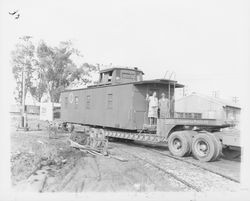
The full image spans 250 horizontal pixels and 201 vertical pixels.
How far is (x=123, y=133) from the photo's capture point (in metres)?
12.5

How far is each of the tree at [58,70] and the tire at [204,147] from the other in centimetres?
2056

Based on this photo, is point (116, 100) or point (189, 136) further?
point (116, 100)

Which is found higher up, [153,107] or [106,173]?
[153,107]

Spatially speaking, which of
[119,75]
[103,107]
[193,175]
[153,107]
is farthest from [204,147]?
[119,75]

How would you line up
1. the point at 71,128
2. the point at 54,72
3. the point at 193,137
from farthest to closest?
1. the point at 54,72
2. the point at 71,128
3. the point at 193,137

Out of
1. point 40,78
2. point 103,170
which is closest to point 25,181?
point 103,170

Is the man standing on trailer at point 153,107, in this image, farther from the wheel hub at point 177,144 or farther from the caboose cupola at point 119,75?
the caboose cupola at point 119,75

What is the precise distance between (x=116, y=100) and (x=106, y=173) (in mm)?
6133

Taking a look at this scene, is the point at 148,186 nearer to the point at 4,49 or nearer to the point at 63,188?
the point at 63,188

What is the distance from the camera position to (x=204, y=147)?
9398 mm

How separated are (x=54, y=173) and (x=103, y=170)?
1.32 m

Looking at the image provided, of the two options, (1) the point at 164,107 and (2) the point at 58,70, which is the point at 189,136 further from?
(2) the point at 58,70

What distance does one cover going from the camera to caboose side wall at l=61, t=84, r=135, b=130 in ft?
40.1

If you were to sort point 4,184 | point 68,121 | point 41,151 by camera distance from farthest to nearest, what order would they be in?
point 68,121 < point 41,151 < point 4,184
